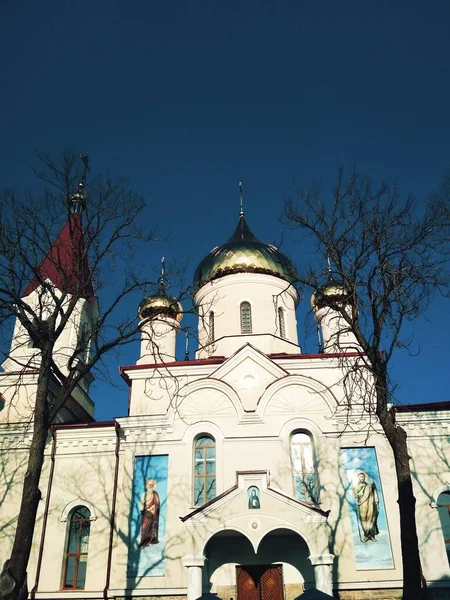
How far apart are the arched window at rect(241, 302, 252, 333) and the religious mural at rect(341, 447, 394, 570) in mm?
5989

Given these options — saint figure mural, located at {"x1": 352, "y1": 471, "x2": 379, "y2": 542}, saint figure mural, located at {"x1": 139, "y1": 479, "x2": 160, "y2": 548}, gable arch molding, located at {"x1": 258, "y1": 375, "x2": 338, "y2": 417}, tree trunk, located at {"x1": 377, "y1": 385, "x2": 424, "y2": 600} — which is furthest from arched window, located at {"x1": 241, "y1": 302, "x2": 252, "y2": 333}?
tree trunk, located at {"x1": 377, "y1": 385, "x2": 424, "y2": 600}

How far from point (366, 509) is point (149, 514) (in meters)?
5.40

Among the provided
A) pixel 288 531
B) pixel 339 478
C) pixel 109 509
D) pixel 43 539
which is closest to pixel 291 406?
pixel 339 478

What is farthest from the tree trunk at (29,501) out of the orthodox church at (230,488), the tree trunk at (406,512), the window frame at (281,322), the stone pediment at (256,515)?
the window frame at (281,322)

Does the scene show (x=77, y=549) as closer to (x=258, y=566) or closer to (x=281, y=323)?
(x=258, y=566)

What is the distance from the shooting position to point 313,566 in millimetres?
12133

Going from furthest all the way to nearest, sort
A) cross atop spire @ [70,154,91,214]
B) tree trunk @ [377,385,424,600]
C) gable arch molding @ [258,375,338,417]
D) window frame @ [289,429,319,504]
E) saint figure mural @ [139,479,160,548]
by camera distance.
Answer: gable arch molding @ [258,375,338,417]
window frame @ [289,429,319,504]
saint figure mural @ [139,479,160,548]
cross atop spire @ [70,154,91,214]
tree trunk @ [377,385,424,600]

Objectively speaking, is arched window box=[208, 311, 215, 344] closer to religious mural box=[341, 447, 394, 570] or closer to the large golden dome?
the large golden dome

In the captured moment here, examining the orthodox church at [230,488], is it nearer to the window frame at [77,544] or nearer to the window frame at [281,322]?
the window frame at [77,544]

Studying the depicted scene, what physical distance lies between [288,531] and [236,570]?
1629 mm

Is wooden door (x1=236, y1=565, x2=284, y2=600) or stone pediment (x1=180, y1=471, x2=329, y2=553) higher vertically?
stone pediment (x1=180, y1=471, x2=329, y2=553)

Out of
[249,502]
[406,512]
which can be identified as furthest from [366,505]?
[406,512]

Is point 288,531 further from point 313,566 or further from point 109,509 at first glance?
point 109,509

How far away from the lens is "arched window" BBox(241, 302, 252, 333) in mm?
18656
